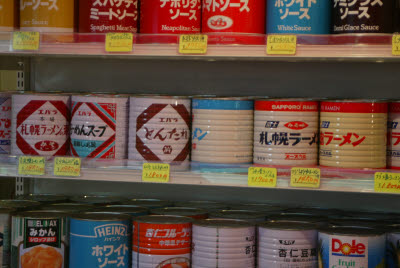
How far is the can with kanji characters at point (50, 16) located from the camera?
1728 millimetres

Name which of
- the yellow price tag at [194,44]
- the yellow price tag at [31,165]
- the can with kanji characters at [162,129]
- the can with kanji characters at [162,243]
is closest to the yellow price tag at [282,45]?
the yellow price tag at [194,44]

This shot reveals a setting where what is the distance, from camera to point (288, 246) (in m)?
1.61

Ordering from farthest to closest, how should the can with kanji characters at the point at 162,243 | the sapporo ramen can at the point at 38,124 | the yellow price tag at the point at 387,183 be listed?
the sapporo ramen can at the point at 38,124 → the can with kanji characters at the point at 162,243 → the yellow price tag at the point at 387,183

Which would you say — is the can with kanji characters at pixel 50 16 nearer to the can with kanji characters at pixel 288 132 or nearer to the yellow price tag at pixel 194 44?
the yellow price tag at pixel 194 44

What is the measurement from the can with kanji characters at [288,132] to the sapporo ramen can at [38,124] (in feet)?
2.09

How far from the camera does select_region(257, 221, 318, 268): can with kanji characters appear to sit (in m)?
1.61

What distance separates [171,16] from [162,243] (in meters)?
0.66

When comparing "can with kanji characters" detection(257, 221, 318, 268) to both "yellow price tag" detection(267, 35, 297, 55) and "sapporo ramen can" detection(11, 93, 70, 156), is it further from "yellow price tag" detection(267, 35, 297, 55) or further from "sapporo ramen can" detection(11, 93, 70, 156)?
"sapporo ramen can" detection(11, 93, 70, 156)

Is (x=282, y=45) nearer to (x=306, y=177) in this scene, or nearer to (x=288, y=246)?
(x=306, y=177)

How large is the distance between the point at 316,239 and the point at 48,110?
899 millimetres

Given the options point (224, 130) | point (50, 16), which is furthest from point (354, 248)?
point (50, 16)

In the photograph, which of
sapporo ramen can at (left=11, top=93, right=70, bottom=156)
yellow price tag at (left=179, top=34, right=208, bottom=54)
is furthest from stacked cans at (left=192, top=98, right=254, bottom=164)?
sapporo ramen can at (left=11, top=93, right=70, bottom=156)

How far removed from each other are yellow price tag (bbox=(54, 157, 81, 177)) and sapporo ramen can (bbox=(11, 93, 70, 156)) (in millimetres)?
61

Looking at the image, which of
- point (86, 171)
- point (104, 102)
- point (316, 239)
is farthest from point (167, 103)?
point (316, 239)
